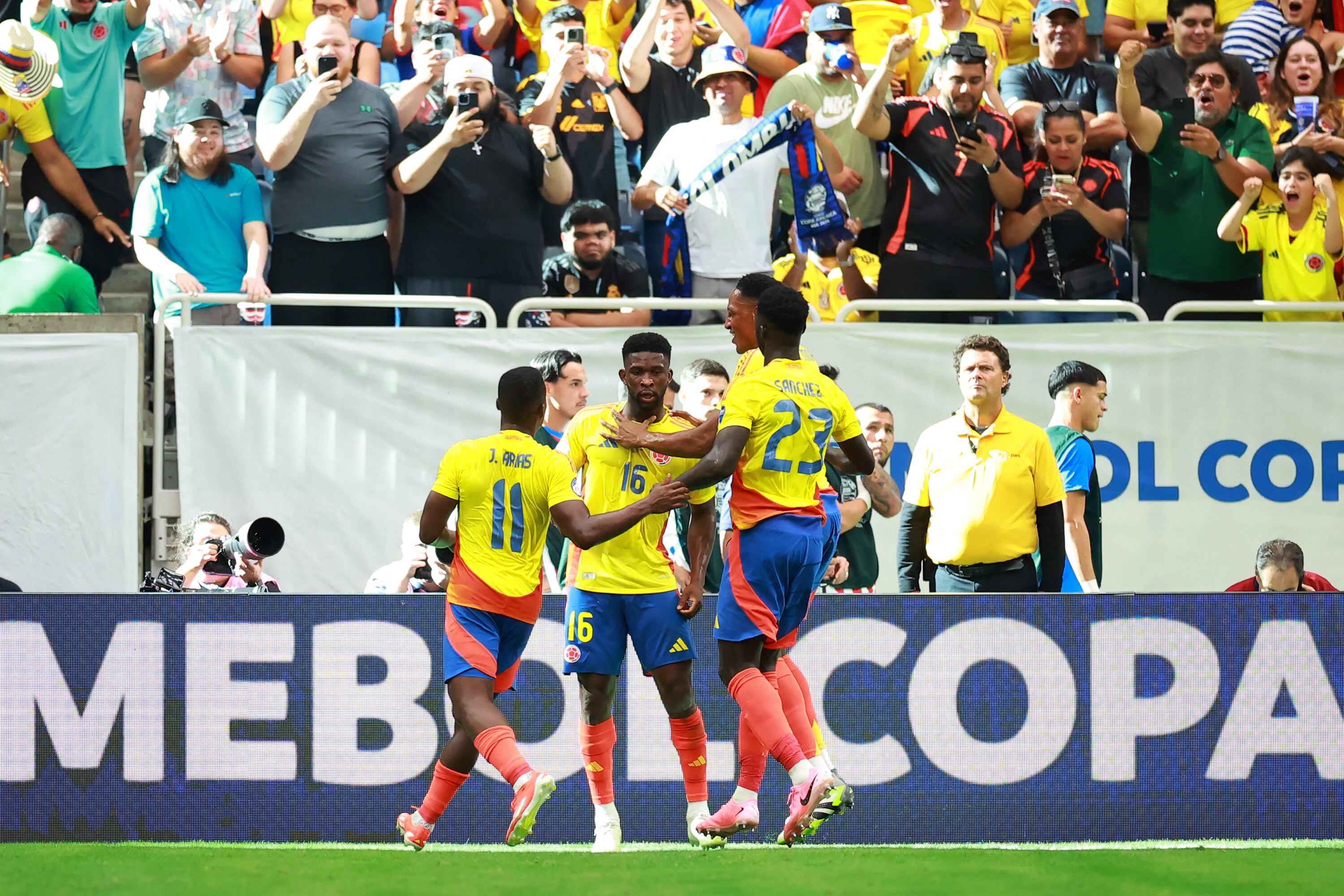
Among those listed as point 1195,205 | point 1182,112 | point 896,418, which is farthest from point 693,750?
point 1182,112

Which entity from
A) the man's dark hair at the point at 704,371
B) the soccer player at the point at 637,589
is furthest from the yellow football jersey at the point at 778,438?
the man's dark hair at the point at 704,371

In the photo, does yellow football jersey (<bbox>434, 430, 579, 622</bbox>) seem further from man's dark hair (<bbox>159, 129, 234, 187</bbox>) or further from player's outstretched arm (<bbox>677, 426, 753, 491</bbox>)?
man's dark hair (<bbox>159, 129, 234, 187</bbox>)

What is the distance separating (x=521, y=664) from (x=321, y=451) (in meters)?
2.93

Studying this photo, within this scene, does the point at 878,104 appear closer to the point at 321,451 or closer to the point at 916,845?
the point at 321,451

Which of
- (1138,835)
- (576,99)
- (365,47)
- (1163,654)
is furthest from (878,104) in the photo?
(1138,835)

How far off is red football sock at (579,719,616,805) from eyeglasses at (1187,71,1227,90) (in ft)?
21.3

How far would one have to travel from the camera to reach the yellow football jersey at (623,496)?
632 cm

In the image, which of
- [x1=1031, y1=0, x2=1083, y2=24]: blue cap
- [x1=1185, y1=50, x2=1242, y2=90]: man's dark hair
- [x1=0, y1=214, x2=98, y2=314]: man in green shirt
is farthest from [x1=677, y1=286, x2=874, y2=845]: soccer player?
[x1=1031, y1=0, x2=1083, y2=24]: blue cap

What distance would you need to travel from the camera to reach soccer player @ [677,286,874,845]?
613 cm

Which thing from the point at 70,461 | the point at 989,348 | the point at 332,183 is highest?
the point at 332,183

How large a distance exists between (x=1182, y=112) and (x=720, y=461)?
19.2 feet

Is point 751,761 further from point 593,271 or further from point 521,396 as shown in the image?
point 593,271

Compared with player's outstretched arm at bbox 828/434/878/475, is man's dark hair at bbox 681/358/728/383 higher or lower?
higher

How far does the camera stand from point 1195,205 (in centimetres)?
1040
